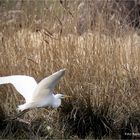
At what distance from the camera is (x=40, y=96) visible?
22.0 ft

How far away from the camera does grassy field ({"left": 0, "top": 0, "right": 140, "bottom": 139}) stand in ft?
24.3

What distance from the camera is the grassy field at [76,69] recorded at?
7.41 metres

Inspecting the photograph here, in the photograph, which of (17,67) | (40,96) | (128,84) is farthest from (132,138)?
(17,67)

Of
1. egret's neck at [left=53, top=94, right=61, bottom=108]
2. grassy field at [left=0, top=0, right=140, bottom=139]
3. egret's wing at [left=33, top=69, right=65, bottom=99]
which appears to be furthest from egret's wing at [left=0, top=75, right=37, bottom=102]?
grassy field at [left=0, top=0, right=140, bottom=139]

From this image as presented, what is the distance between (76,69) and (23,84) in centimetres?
90

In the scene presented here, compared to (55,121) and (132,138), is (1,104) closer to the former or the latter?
(55,121)

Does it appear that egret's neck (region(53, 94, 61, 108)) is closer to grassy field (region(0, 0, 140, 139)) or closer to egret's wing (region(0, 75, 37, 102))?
egret's wing (region(0, 75, 37, 102))

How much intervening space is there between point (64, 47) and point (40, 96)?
1.42 meters

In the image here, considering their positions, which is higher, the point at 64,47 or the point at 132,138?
the point at 64,47

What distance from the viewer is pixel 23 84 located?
705cm

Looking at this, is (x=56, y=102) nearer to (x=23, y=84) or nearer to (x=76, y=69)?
(x=23, y=84)

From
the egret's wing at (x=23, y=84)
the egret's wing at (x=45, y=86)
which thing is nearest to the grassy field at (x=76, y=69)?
the egret's wing at (x=23, y=84)

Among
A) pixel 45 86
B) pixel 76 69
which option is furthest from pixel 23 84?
pixel 76 69

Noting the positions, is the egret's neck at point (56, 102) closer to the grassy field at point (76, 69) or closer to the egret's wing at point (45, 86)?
the egret's wing at point (45, 86)
